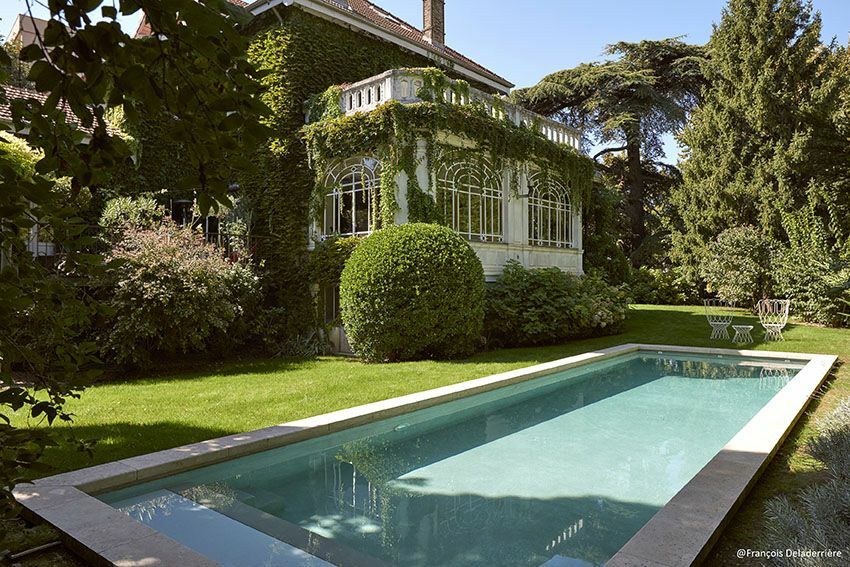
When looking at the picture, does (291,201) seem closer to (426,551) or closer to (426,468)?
(426,468)

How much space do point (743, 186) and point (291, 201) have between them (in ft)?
56.4

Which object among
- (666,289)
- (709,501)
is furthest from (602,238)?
(709,501)

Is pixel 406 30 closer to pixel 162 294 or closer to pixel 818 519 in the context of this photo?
pixel 162 294

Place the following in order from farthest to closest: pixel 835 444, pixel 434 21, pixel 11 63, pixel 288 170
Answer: pixel 434 21, pixel 288 170, pixel 835 444, pixel 11 63

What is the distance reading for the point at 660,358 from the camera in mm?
13164

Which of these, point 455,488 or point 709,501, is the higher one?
point 709,501

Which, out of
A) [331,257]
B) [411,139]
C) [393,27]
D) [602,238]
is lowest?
[331,257]

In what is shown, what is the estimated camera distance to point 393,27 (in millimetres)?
19281

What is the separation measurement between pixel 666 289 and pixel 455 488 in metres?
21.3

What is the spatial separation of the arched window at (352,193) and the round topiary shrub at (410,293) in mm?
2489

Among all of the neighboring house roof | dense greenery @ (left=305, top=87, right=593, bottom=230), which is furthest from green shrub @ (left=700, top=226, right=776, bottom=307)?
the neighboring house roof

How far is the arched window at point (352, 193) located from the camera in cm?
1420

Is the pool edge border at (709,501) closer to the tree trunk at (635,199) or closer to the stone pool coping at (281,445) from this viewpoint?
the stone pool coping at (281,445)

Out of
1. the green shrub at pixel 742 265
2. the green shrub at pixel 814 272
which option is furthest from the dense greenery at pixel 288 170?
the green shrub at pixel 814 272
